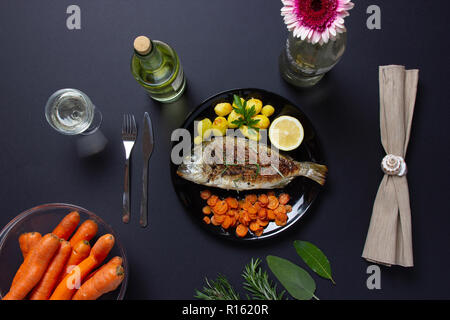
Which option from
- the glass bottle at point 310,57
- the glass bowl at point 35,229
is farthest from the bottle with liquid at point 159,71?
the glass bowl at point 35,229

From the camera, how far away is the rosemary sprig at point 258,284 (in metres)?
1.34

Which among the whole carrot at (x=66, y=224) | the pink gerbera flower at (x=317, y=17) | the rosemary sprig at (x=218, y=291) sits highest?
the pink gerbera flower at (x=317, y=17)

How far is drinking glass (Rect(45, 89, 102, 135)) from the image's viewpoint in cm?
133

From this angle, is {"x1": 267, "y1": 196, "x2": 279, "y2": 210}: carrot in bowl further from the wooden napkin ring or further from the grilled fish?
the wooden napkin ring

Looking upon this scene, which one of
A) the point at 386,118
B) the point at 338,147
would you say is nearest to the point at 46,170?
the point at 338,147

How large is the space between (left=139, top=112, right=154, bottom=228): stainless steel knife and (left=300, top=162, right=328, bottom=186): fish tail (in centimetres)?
68

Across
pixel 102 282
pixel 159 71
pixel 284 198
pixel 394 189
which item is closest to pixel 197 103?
pixel 159 71

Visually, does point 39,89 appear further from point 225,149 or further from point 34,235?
point 225,149

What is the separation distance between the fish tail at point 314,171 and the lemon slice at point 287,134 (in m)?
0.10

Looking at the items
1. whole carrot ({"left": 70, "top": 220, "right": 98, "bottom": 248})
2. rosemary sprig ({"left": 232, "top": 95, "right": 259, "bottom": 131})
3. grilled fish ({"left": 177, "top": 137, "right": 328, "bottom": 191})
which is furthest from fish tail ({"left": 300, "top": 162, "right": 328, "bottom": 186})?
whole carrot ({"left": 70, "top": 220, "right": 98, "bottom": 248})

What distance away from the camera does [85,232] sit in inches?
51.1

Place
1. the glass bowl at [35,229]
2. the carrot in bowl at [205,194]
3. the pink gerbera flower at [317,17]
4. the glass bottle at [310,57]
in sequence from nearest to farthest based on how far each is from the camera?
1. the pink gerbera flower at [317,17]
2. the glass bottle at [310,57]
3. the glass bowl at [35,229]
4. the carrot in bowl at [205,194]

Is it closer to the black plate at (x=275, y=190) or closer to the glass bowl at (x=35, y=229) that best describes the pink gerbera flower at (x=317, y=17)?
the black plate at (x=275, y=190)

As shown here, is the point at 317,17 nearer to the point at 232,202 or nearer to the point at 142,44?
the point at 142,44
